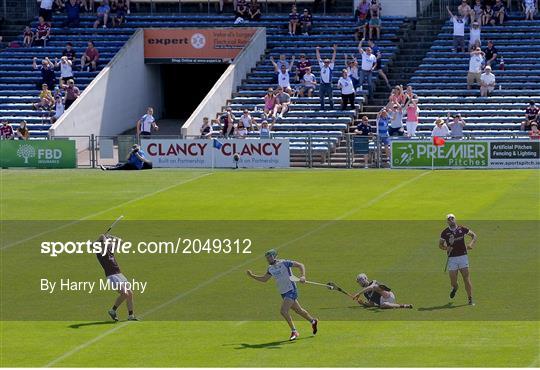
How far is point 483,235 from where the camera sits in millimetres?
38594

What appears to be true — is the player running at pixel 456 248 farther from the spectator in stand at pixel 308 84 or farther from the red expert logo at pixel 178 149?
the spectator in stand at pixel 308 84

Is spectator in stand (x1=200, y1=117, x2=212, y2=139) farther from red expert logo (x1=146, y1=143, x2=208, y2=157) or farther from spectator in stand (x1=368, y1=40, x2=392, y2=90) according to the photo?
spectator in stand (x1=368, y1=40, x2=392, y2=90)

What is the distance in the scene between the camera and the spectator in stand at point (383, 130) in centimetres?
5188

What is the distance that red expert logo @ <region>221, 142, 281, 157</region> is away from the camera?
53031mm

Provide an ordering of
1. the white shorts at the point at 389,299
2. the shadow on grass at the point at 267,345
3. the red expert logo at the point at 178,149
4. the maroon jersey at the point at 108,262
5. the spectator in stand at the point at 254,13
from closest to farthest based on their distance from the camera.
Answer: the shadow on grass at the point at 267,345 < the maroon jersey at the point at 108,262 < the white shorts at the point at 389,299 < the red expert logo at the point at 178,149 < the spectator in stand at the point at 254,13

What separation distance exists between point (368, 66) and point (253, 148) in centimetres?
765

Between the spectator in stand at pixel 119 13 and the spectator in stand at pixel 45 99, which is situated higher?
the spectator in stand at pixel 119 13

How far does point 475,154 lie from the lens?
5128 centimetres

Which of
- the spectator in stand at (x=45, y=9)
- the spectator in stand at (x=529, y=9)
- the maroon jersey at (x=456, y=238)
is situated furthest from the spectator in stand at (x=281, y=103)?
the maroon jersey at (x=456, y=238)

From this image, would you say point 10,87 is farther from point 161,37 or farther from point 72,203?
point 72,203

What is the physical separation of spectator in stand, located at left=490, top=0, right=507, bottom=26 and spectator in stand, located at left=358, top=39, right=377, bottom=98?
645 centimetres

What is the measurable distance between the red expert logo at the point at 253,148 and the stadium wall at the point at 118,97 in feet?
26.1

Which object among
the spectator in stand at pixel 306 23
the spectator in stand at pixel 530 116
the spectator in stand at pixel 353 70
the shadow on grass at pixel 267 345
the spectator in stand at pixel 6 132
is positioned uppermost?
the spectator in stand at pixel 306 23

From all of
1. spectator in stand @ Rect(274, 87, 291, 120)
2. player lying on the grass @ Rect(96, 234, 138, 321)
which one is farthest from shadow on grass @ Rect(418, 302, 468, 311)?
spectator in stand @ Rect(274, 87, 291, 120)
